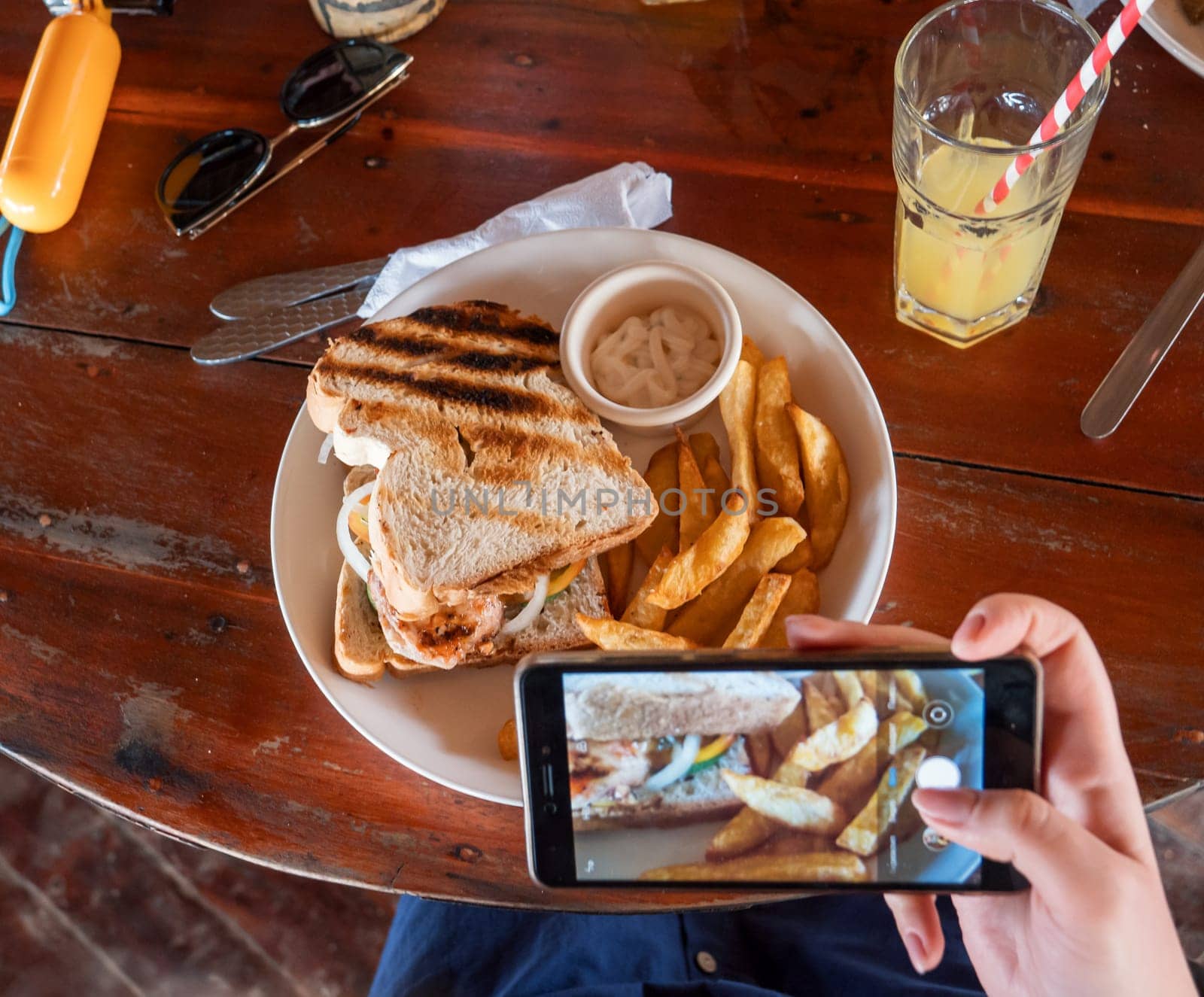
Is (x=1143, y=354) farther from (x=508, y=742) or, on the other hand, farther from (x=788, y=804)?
(x=508, y=742)

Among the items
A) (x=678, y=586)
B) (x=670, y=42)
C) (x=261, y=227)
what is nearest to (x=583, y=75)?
(x=670, y=42)

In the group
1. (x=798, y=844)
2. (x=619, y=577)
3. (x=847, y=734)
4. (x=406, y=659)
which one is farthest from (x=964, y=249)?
(x=406, y=659)

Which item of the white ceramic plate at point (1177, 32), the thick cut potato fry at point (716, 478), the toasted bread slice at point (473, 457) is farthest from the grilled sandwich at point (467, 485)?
the white ceramic plate at point (1177, 32)

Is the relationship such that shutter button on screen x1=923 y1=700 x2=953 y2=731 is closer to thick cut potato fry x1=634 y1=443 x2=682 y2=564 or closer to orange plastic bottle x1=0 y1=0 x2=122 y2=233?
thick cut potato fry x1=634 y1=443 x2=682 y2=564

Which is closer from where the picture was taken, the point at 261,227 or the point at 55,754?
the point at 55,754

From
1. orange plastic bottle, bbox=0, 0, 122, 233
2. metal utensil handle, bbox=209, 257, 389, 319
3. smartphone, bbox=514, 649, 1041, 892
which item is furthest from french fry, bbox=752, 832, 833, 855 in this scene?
orange plastic bottle, bbox=0, 0, 122, 233

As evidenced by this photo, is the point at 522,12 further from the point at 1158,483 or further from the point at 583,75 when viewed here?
the point at 1158,483
